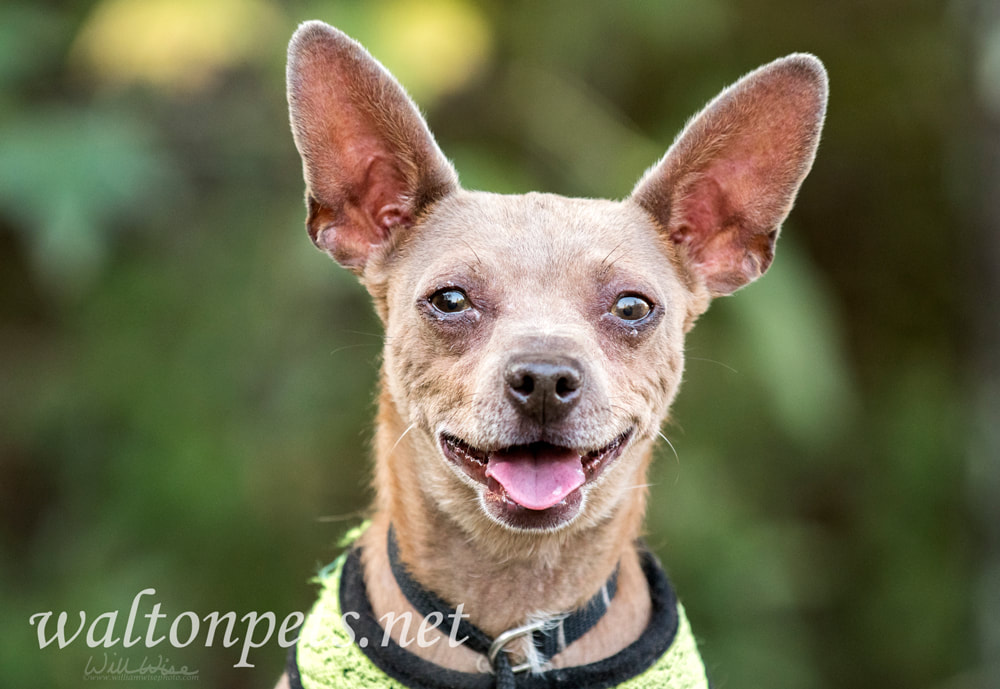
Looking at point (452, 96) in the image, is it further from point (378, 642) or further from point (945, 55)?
point (378, 642)

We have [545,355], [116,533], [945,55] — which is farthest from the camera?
[945,55]

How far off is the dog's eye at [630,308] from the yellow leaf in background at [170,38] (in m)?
3.29

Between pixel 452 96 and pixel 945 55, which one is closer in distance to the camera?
pixel 452 96

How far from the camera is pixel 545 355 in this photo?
10.7 ft

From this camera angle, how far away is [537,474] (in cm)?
342

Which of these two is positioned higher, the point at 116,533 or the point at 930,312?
the point at 930,312

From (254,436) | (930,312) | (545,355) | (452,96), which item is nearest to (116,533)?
(254,436)

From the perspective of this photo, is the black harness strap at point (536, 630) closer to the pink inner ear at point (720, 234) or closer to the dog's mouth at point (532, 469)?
the dog's mouth at point (532, 469)

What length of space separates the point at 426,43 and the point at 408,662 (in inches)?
142

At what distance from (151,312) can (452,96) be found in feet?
7.38

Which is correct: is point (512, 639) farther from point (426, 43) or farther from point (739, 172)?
point (426, 43)

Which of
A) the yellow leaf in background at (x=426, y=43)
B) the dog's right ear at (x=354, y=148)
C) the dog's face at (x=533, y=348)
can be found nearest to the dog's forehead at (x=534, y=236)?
the dog's face at (x=533, y=348)

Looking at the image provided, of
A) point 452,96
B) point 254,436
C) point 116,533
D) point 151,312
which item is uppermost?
point 452,96

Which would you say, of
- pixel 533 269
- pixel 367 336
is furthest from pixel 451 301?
pixel 367 336
